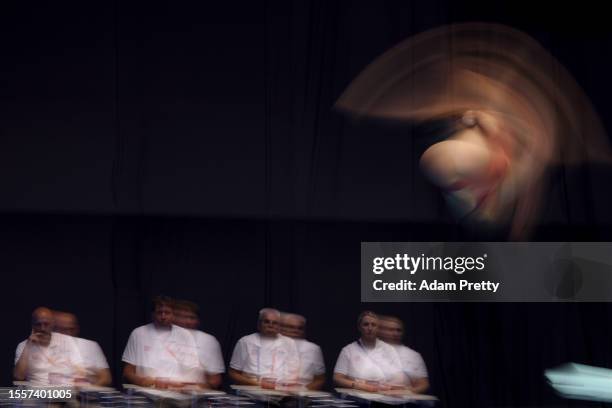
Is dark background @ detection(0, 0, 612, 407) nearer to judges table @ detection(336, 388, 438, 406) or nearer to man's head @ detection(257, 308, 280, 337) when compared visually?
man's head @ detection(257, 308, 280, 337)

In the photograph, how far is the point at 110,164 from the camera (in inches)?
280

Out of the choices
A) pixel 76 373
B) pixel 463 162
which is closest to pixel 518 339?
pixel 463 162

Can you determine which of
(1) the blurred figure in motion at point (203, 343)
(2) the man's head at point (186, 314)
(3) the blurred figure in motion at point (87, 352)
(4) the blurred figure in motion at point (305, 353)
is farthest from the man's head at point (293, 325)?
(3) the blurred figure in motion at point (87, 352)

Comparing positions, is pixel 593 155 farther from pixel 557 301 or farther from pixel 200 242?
pixel 200 242

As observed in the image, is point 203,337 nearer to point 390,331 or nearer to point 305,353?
point 305,353

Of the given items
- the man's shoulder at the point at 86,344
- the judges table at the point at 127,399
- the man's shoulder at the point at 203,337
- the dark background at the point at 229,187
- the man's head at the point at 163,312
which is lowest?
the judges table at the point at 127,399

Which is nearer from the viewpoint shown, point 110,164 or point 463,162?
point 110,164

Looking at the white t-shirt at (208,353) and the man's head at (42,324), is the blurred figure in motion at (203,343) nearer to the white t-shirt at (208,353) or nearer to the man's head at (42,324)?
the white t-shirt at (208,353)

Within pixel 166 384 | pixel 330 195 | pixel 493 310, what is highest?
pixel 330 195

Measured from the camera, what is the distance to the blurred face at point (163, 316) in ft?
23.1

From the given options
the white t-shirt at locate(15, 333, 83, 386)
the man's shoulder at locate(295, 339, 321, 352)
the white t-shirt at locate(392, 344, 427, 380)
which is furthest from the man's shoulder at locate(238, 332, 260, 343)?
the white t-shirt at locate(15, 333, 83, 386)

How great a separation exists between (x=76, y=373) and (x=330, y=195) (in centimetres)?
191

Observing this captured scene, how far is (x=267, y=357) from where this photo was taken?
7.04m

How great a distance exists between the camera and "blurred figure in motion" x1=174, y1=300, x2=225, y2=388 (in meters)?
6.98
